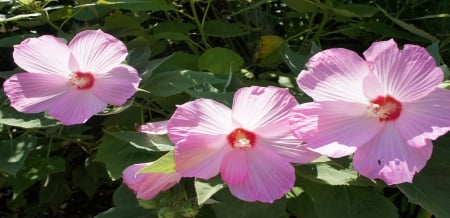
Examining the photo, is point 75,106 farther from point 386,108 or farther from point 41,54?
point 386,108

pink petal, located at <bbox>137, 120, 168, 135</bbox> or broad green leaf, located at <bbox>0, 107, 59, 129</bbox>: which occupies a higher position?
pink petal, located at <bbox>137, 120, 168, 135</bbox>

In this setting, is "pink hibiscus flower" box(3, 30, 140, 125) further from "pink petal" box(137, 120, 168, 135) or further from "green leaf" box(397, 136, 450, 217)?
"green leaf" box(397, 136, 450, 217)

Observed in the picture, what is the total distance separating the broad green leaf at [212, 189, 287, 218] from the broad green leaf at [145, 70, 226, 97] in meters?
0.18

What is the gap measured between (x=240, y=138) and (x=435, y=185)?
0.81 feet

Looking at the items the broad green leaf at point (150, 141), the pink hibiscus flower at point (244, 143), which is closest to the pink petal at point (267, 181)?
the pink hibiscus flower at point (244, 143)

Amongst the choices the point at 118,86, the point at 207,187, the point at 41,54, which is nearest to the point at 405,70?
the point at 207,187

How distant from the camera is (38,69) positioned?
0.88 metres

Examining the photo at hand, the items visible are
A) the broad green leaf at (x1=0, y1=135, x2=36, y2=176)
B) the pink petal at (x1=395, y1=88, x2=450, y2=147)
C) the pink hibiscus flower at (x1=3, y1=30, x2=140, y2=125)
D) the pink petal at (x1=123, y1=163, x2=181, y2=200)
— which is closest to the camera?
the pink petal at (x1=395, y1=88, x2=450, y2=147)

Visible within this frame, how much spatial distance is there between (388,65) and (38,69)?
466 mm

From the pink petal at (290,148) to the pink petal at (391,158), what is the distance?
61 mm

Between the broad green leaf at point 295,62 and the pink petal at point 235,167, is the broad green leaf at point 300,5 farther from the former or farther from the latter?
the pink petal at point 235,167

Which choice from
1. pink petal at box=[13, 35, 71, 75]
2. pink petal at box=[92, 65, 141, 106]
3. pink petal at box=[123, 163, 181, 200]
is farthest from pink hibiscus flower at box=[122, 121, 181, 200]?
pink petal at box=[13, 35, 71, 75]

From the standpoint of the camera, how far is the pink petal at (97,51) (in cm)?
87

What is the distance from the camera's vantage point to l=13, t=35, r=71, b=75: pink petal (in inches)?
34.5
